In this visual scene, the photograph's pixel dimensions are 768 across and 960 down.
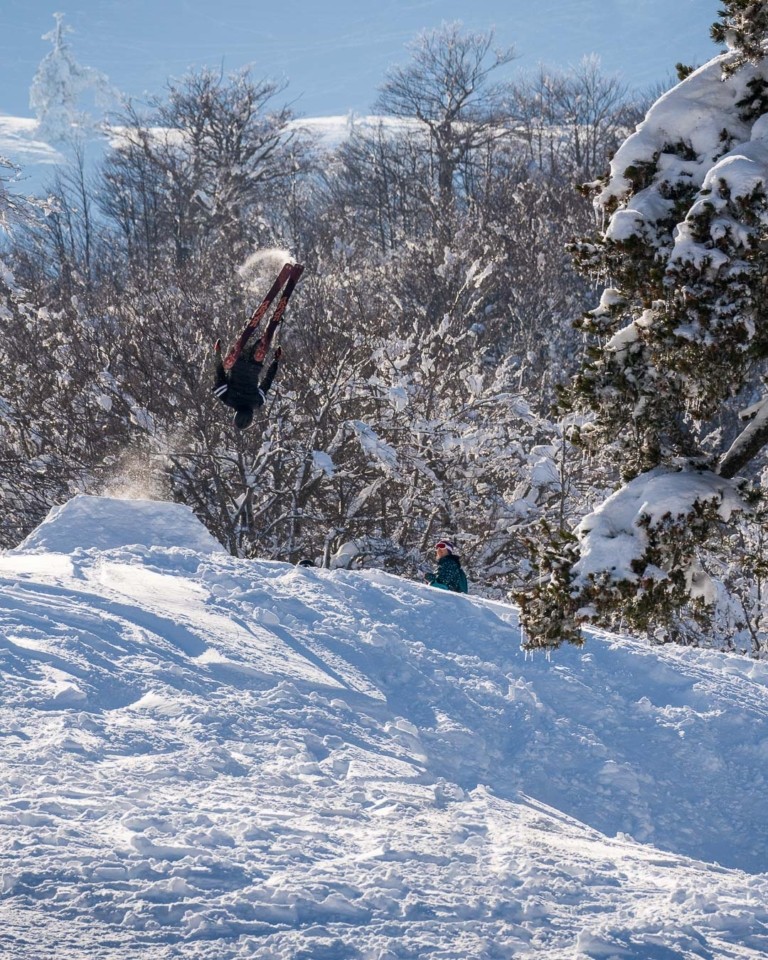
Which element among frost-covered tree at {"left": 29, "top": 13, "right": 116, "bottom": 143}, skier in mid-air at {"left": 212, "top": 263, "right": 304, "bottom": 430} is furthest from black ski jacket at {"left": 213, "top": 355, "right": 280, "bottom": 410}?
frost-covered tree at {"left": 29, "top": 13, "right": 116, "bottom": 143}

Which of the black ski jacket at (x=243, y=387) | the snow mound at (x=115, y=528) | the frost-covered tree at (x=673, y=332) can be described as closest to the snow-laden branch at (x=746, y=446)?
the frost-covered tree at (x=673, y=332)

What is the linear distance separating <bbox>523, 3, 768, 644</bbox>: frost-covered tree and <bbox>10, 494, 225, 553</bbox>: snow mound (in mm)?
6243

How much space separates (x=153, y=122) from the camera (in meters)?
41.2

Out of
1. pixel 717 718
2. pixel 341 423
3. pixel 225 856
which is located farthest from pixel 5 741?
pixel 341 423

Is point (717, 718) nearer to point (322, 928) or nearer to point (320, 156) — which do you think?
point (322, 928)

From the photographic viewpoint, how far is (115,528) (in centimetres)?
1123

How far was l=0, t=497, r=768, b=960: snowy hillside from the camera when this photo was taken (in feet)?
15.6

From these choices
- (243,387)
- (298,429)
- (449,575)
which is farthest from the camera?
(298,429)

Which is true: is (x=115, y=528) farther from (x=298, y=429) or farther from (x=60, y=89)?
(x=60, y=89)

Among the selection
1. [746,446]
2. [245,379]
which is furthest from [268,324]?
[746,446]

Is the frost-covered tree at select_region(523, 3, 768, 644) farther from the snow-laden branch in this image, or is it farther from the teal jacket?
the teal jacket

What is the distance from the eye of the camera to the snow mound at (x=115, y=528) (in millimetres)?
10867

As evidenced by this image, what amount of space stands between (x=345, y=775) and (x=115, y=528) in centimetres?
567

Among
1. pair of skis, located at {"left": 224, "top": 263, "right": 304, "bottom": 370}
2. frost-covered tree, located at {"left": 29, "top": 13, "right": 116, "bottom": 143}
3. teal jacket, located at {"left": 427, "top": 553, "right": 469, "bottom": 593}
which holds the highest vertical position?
frost-covered tree, located at {"left": 29, "top": 13, "right": 116, "bottom": 143}
